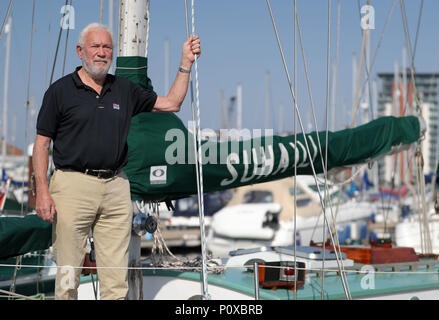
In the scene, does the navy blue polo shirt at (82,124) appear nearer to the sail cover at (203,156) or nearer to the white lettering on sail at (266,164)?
the sail cover at (203,156)

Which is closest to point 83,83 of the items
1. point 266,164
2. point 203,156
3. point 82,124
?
point 82,124

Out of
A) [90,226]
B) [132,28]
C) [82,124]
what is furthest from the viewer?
[132,28]

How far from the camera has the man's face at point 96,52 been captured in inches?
117

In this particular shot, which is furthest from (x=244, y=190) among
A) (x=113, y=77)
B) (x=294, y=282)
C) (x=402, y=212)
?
(x=113, y=77)

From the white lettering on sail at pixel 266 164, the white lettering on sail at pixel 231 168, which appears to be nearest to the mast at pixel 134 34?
the white lettering on sail at pixel 231 168

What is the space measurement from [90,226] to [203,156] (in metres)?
1.36

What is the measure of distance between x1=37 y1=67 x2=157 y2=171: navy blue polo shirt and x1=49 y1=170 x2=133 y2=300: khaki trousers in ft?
0.30

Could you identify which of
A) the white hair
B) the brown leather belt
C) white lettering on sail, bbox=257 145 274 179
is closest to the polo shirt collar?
the white hair

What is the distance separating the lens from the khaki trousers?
296 cm

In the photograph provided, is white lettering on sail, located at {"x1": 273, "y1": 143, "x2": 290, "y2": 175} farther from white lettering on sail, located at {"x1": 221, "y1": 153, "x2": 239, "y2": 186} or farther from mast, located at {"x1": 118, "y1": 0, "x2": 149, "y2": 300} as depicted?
mast, located at {"x1": 118, "y1": 0, "x2": 149, "y2": 300}

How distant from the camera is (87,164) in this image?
296 cm

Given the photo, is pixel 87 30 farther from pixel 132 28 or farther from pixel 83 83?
pixel 132 28

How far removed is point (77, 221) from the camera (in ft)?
9.71
